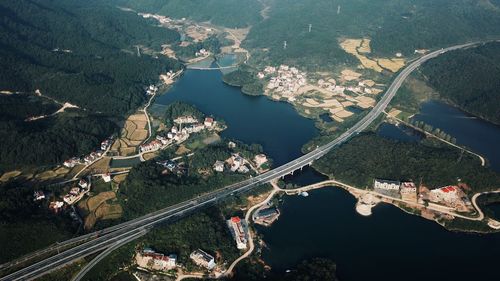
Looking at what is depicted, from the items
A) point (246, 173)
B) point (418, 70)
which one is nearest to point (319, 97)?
point (418, 70)

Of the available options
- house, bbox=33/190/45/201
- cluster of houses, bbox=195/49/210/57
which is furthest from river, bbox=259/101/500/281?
cluster of houses, bbox=195/49/210/57

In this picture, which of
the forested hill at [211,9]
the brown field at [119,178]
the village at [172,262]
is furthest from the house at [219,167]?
the forested hill at [211,9]

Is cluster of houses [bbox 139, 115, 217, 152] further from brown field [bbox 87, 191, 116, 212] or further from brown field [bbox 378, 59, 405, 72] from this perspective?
brown field [bbox 378, 59, 405, 72]

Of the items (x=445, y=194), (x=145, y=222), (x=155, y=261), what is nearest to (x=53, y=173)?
(x=145, y=222)

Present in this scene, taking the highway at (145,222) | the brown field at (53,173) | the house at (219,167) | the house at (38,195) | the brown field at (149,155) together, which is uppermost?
the house at (219,167)

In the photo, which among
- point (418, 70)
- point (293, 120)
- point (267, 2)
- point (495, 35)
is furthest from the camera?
point (267, 2)

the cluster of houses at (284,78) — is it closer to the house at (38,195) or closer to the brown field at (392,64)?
the brown field at (392,64)

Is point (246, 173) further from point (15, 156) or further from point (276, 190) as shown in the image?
point (15, 156)
